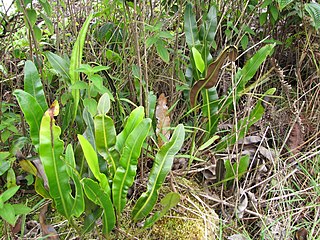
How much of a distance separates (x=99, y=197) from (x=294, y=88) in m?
1.34

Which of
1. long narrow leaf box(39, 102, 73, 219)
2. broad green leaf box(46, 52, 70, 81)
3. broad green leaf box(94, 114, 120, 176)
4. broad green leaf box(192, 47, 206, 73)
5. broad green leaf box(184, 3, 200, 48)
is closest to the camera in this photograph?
long narrow leaf box(39, 102, 73, 219)

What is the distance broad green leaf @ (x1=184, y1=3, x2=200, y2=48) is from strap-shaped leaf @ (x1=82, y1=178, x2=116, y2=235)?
777 mm

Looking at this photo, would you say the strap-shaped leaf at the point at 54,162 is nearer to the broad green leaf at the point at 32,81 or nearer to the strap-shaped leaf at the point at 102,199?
the strap-shaped leaf at the point at 102,199

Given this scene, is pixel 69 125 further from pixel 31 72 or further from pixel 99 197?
pixel 99 197

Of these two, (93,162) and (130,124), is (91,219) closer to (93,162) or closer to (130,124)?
(93,162)

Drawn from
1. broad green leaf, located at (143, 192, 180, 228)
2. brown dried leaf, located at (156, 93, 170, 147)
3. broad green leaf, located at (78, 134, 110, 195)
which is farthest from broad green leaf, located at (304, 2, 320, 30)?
broad green leaf, located at (78, 134, 110, 195)

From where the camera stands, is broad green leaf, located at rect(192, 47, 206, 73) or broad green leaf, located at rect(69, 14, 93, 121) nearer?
broad green leaf, located at rect(69, 14, 93, 121)

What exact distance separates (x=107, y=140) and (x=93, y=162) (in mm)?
95

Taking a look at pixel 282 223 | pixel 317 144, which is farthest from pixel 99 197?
pixel 317 144

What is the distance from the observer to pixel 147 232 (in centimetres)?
138

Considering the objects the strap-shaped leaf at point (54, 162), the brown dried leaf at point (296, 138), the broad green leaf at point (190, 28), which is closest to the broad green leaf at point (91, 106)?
the strap-shaped leaf at point (54, 162)

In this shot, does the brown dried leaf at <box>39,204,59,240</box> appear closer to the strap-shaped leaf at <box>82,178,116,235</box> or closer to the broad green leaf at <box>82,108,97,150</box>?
the strap-shaped leaf at <box>82,178,116,235</box>

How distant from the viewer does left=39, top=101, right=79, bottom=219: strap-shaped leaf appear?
1115mm

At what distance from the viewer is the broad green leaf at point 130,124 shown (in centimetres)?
125
